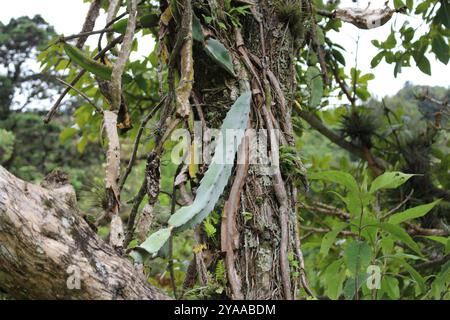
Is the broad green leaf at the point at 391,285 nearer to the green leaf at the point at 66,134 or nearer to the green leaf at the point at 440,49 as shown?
the green leaf at the point at 440,49

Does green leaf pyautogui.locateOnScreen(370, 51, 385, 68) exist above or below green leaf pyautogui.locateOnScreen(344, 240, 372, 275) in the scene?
above

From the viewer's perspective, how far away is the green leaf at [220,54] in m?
1.11

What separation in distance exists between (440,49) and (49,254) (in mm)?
1655

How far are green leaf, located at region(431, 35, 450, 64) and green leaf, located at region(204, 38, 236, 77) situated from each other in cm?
113

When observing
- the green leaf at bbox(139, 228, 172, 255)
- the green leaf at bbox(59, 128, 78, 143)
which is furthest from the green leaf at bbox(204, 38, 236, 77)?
the green leaf at bbox(59, 128, 78, 143)

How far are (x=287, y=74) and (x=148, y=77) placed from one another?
39.7 inches

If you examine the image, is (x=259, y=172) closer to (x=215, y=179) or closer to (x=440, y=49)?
(x=215, y=179)

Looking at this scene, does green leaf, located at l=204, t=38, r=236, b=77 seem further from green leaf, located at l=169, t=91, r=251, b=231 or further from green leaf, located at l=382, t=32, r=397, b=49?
green leaf, located at l=382, t=32, r=397, b=49

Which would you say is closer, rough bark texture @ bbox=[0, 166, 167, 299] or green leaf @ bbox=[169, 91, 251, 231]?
rough bark texture @ bbox=[0, 166, 167, 299]

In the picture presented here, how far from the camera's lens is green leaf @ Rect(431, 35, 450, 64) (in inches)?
76.9

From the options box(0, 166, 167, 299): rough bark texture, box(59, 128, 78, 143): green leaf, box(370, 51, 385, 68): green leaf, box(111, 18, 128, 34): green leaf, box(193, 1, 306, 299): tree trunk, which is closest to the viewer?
box(0, 166, 167, 299): rough bark texture

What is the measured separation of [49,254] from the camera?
29.3 inches

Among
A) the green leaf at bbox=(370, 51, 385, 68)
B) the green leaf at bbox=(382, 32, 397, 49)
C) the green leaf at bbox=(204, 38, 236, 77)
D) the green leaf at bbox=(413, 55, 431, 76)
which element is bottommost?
the green leaf at bbox=(204, 38, 236, 77)
